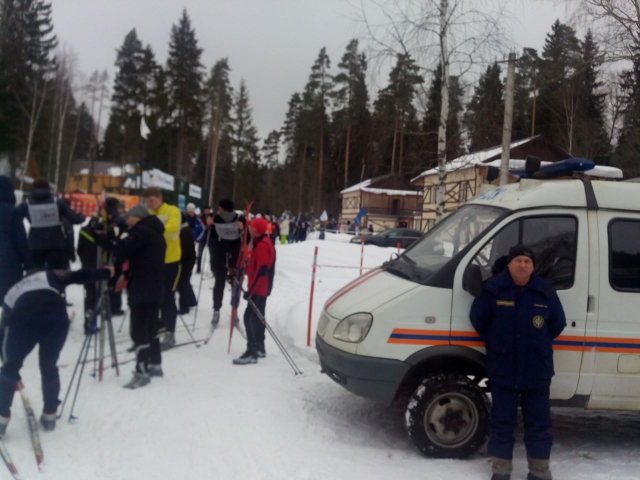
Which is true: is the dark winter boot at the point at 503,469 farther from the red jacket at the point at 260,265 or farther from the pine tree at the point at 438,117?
the pine tree at the point at 438,117

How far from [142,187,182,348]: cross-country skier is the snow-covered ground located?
54 cm

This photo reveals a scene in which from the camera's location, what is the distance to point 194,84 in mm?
48750

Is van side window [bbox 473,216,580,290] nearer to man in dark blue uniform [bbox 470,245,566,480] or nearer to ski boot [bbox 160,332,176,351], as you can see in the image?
man in dark blue uniform [bbox 470,245,566,480]

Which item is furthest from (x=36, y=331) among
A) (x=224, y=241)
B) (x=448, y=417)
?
(x=224, y=241)

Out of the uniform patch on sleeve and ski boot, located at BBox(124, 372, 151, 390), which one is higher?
the uniform patch on sleeve

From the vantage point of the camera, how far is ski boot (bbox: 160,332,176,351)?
7.42m

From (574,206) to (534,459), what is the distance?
2140 mm

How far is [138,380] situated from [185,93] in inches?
1815

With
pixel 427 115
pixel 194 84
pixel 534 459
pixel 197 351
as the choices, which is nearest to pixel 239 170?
pixel 194 84

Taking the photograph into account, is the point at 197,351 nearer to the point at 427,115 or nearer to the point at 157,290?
the point at 157,290

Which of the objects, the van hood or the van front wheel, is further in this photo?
the van hood

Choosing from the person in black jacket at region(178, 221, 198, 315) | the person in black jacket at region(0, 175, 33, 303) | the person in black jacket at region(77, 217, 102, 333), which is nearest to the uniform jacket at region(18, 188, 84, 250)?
the person in black jacket at region(0, 175, 33, 303)

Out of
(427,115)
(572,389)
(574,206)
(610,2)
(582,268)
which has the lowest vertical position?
(572,389)

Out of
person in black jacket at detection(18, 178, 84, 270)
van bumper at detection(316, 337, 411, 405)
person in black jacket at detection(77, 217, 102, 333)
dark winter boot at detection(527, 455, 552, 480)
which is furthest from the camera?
person in black jacket at detection(77, 217, 102, 333)
